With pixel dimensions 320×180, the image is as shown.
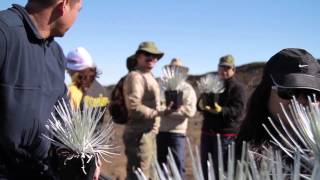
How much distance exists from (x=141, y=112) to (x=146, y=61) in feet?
1.82

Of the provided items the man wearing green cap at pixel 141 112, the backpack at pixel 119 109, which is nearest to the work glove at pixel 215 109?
the man wearing green cap at pixel 141 112

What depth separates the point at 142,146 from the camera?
4.11m

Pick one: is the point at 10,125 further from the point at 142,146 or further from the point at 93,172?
the point at 142,146

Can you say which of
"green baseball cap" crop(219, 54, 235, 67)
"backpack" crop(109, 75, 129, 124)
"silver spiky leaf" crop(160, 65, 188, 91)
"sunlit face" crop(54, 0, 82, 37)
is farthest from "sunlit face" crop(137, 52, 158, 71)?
"sunlit face" crop(54, 0, 82, 37)

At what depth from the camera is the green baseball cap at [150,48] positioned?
14.1 feet

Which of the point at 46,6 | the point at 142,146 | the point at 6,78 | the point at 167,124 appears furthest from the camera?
the point at 167,124

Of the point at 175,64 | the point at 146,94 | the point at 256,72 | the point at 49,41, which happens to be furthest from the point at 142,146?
the point at 256,72

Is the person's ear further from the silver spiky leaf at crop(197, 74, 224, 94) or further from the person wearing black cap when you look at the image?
the silver spiky leaf at crop(197, 74, 224, 94)

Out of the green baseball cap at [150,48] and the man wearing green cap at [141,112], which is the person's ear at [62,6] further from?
the green baseball cap at [150,48]

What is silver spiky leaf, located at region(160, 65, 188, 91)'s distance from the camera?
484 cm

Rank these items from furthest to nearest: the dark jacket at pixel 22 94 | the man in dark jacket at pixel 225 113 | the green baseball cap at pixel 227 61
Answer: the green baseball cap at pixel 227 61 → the man in dark jacket at pixel 225 113 → the dark jacket at pixel 22 94

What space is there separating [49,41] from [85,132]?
42 centimetres

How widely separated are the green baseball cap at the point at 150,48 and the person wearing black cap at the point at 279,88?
277cm

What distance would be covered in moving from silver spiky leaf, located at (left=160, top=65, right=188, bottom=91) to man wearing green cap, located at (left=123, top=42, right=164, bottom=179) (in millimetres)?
581
